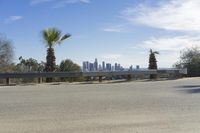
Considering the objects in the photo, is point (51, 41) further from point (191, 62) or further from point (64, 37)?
point (191, 62)

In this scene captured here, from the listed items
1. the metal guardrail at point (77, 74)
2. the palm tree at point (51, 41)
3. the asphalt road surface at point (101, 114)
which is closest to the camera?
the asphalt road surface at point (101, 114)

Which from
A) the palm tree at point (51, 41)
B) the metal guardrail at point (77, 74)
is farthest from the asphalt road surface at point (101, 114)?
the palm tree at point (51, 41)

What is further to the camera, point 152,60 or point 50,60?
point 152,60

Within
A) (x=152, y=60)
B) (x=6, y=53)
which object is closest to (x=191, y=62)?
(x=152, y=60)

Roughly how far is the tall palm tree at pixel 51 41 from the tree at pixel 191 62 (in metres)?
10.4

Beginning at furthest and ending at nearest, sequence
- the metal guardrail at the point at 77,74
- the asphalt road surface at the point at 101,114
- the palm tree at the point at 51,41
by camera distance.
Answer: the palm tree at the point at 51,41, the metal guardrail at the point at 77,74, the asphalt road surface at the point at 101,114

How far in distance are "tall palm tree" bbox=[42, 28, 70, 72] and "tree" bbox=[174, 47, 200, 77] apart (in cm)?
1036

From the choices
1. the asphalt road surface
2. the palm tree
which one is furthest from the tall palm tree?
the asphalt road surface

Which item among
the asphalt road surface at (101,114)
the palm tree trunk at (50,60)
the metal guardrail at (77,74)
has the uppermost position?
the palm tree trunk at (50,60)

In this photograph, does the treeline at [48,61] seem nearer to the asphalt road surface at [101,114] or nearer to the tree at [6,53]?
the tree at [6,53]

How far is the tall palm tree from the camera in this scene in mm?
28688

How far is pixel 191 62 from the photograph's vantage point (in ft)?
111

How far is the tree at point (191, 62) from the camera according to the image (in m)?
32.7

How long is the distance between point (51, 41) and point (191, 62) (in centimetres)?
1173
